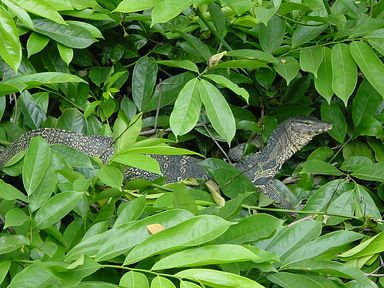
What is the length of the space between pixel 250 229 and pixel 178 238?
0.22 m

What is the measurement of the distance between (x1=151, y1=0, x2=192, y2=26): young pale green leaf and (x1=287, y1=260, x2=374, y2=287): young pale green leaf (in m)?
0.60

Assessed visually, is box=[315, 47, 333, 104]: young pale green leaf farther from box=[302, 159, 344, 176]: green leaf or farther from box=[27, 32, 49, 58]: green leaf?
box=[27, 32, 49, 58]: green leaf

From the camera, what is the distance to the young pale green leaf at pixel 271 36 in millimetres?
1948

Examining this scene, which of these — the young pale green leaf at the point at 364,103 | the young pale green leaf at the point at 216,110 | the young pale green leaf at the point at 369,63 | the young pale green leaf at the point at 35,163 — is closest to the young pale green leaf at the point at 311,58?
the young pale green leaf at the point at 369,63

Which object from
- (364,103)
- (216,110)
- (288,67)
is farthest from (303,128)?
(216,110)

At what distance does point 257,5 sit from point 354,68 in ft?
1.04

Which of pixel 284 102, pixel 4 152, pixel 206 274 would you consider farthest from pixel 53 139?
pixel 206 274

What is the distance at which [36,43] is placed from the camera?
181cm

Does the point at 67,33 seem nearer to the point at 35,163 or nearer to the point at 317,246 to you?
the point at 35,163

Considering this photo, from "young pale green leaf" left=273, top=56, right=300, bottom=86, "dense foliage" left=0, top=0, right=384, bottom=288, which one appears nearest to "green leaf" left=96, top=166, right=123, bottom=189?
"dense foliage" left=0, top=0, right=384, bottom=288

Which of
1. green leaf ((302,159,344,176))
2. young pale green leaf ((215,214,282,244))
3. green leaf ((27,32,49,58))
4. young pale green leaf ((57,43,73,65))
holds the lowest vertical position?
green leaf ((302,159,344,176))

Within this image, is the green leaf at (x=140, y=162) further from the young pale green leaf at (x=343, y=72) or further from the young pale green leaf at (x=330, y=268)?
the young pale green leaf at (x=343, y=72)

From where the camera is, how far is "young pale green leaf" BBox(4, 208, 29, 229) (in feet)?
3.77

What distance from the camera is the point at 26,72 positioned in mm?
1826
